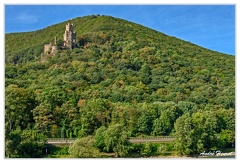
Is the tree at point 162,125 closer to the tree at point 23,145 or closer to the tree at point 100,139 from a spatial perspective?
the tree at point 100,139

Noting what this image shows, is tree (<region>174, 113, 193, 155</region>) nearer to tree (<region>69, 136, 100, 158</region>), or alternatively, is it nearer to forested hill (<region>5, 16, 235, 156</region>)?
forested hill (<region>5, 16, 235, 156</region>)

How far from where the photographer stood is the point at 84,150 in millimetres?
13953

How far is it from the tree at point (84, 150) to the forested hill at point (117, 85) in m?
0.85

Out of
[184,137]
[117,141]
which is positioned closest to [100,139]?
[117,141]

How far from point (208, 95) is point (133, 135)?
1047cm

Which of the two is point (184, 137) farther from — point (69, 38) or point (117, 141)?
point (69, 38)

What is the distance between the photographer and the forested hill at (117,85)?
18391 mm

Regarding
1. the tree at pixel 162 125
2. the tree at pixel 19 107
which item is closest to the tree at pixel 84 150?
the tree at pixel 19 107

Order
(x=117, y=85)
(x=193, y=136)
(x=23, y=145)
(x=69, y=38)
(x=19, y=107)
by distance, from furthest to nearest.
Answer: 1. (x=69, y=38)
2. (x=117, y=85)
3. (x=19, y=107)
4. (x=193, y=136)
5. (x=23, y=145)

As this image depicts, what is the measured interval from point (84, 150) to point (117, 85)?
14.4 m

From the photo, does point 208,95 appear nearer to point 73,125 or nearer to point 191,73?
point 191,73

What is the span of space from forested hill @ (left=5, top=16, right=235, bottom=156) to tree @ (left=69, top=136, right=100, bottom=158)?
846 millimetres

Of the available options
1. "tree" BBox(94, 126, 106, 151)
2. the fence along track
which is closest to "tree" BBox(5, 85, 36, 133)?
the fence along track

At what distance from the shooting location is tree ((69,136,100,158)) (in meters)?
13.8
